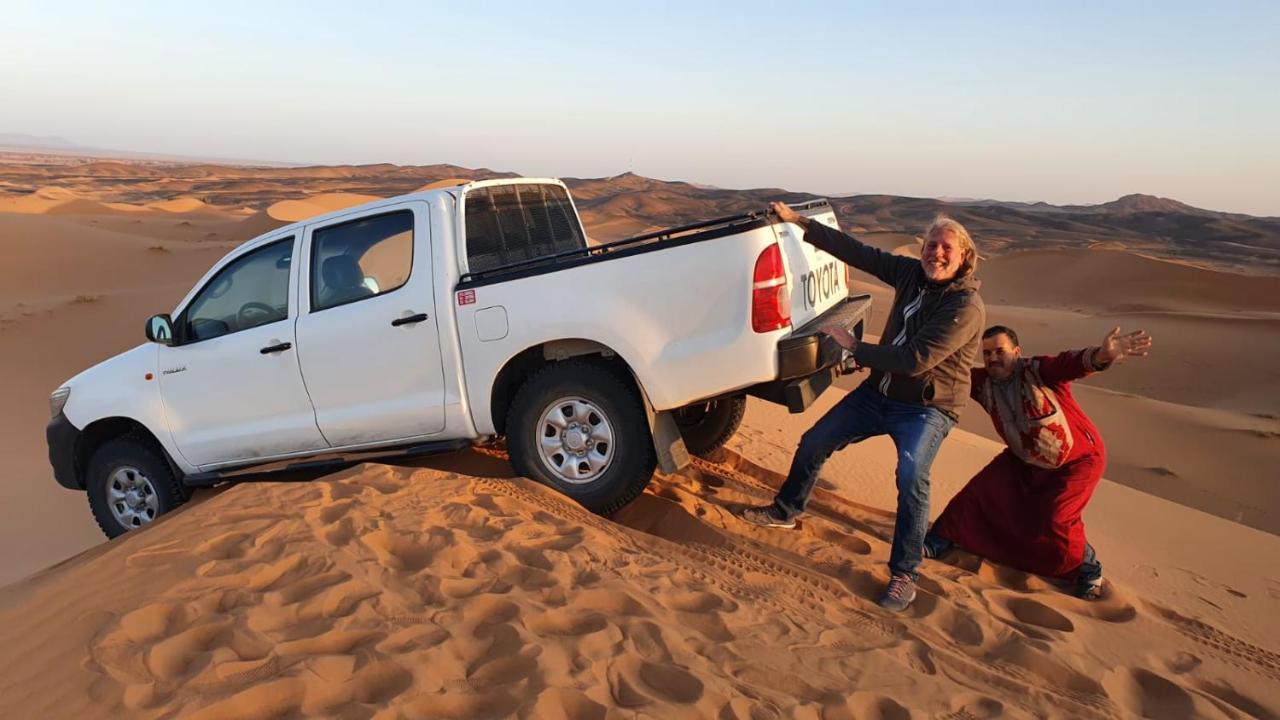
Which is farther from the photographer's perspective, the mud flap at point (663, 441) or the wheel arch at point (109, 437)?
the wheel arch at point (109, 437)

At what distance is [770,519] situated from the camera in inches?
201

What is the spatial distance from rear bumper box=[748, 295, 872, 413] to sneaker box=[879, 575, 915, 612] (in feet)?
3.30

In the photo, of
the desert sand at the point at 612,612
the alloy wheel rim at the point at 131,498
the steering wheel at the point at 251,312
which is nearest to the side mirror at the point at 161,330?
the steering wheel at the point at 251,312

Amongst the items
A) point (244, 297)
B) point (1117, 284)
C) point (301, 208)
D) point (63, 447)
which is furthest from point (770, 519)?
point (301, 208)

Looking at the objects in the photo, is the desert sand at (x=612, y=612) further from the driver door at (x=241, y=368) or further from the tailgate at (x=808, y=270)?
the tailgate at (x=808, y=270)

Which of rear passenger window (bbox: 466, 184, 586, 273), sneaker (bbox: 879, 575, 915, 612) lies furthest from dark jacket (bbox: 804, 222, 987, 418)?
rear passenger window (bbox: 466, 184, 586, 273)

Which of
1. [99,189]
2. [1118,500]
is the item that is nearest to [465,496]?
[1118,500]

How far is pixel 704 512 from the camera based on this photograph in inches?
211

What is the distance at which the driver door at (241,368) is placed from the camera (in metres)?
5.46

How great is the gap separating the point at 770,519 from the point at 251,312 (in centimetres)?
375

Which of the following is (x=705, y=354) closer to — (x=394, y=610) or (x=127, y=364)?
(x=394, y=610)

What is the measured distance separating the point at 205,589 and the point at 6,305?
47.5 ft

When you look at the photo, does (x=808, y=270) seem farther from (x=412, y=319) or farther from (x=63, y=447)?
(x=63, y=447)

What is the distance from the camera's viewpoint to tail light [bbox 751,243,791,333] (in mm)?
4406
